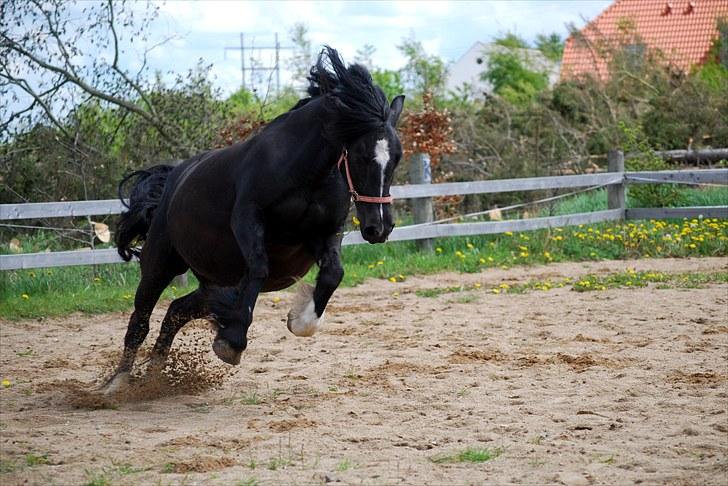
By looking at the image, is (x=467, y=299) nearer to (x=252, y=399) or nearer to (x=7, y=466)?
(x=252, y=399)

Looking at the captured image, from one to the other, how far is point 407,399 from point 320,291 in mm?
860

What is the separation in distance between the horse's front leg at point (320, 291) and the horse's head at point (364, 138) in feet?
1.46

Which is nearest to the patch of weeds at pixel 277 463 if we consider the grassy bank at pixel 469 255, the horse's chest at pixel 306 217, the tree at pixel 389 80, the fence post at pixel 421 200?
the horse's chest at pixel 306 217

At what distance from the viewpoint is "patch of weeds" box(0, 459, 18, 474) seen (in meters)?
4.17

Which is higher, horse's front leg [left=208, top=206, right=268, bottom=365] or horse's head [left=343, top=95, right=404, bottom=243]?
horse's head [left=343, top=95, right=404, bottom=243]

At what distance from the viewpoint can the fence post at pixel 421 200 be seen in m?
12.9

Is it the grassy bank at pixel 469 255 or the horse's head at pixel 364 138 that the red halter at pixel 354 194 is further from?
the grassy bank at pixel 469 255

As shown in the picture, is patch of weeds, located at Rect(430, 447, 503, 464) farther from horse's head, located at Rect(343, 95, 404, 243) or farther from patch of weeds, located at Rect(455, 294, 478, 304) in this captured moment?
patch of weeds, located at Rect(455, 294, 478, 304)

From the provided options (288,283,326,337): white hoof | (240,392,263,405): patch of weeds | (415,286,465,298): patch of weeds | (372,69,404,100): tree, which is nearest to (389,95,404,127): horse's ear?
(288,283,326,337): white hoof

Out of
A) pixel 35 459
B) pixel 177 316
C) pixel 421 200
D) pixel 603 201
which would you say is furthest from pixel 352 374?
pixel 603 201

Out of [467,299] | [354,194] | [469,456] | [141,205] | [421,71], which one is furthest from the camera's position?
[421,71]

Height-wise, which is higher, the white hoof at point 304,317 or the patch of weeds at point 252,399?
the white hoof at point 304,317

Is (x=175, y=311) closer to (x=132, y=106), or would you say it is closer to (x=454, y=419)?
(x=454, y=419)

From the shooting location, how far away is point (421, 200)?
513 inches
